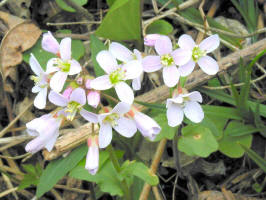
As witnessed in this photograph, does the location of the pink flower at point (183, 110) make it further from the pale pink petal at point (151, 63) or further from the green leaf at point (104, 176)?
the green leaf at point (104, 176)

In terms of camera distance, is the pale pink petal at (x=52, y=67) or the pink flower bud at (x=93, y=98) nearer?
the pink flower bud at (x=93, y=98)

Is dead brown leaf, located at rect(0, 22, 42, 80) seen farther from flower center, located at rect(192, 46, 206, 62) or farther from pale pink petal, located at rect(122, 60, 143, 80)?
flower center, located at rect(192, 46, 206, 62)

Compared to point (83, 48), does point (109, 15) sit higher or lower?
higher

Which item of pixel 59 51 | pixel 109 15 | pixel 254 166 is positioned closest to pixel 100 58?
pixel 59 51

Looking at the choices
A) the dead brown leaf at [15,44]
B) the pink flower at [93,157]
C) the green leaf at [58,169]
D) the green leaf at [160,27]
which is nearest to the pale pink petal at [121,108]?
the pink flower at [93,157]

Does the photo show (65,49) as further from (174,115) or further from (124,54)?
(174,115)

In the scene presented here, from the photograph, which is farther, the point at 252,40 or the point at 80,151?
the point at 252,40

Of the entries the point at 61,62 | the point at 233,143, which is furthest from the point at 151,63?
the point at 233,143

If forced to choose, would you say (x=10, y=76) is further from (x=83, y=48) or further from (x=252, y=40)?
(x=252, y=40)
